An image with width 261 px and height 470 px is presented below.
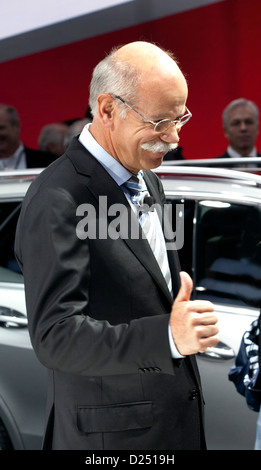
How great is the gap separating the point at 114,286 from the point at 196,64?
4.76 metres

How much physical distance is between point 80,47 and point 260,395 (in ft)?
16.1

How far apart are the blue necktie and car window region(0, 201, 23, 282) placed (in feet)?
4.88

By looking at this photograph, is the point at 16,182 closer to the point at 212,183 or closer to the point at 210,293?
the point at 212,183

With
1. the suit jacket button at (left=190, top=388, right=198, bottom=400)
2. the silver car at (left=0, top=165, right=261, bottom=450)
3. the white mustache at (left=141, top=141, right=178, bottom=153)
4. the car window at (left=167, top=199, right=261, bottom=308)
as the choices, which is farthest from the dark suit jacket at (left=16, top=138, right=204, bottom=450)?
the car window at (left=167, top=199, right=261, bottom=308)

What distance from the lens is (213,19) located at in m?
5.79

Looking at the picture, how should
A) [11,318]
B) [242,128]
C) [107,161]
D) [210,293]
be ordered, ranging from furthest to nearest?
Result: [242,128] → [11,318] → [210,293] → [107,161]

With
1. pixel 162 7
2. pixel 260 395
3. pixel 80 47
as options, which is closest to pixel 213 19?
pixel 162 7

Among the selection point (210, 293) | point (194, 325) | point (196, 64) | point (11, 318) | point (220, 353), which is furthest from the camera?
point (196, 64)

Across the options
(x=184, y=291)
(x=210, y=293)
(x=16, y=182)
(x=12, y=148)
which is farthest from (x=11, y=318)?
(x=12, y=148)

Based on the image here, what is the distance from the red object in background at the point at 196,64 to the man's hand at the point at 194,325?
450 centimetres

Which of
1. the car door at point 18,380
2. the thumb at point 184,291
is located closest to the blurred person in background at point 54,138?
the car door at point 18,380

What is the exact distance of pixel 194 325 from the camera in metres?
1.31

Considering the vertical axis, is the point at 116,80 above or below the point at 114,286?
above

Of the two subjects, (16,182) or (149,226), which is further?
(16,182)
